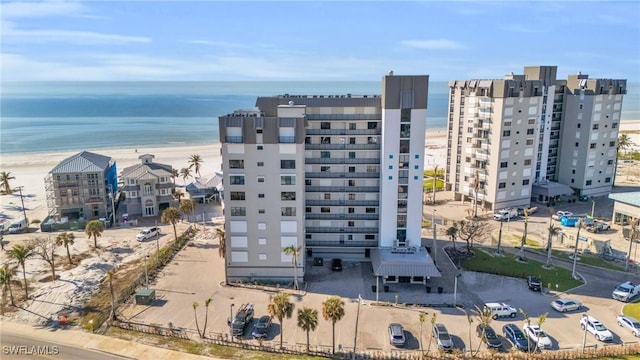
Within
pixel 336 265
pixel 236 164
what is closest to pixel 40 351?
pixel 236 164

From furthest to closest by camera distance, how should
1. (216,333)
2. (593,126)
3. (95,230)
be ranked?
(593,126) → (95,230) → (216,333)

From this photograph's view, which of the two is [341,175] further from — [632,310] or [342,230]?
[632,310]

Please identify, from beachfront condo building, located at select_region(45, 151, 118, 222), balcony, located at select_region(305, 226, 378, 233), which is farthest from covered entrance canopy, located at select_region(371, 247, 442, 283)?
beachfront condo building, located at select_region(45, 151, 118, 222)

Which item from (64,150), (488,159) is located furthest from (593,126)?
(64,150)

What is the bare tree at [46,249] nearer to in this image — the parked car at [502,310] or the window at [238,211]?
the window at [238,211]

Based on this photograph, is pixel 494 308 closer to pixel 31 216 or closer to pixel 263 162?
pixel 263 162

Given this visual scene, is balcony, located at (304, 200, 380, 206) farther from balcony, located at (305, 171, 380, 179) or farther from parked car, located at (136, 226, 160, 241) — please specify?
parked car, located at (136, 226, 160, 241)
